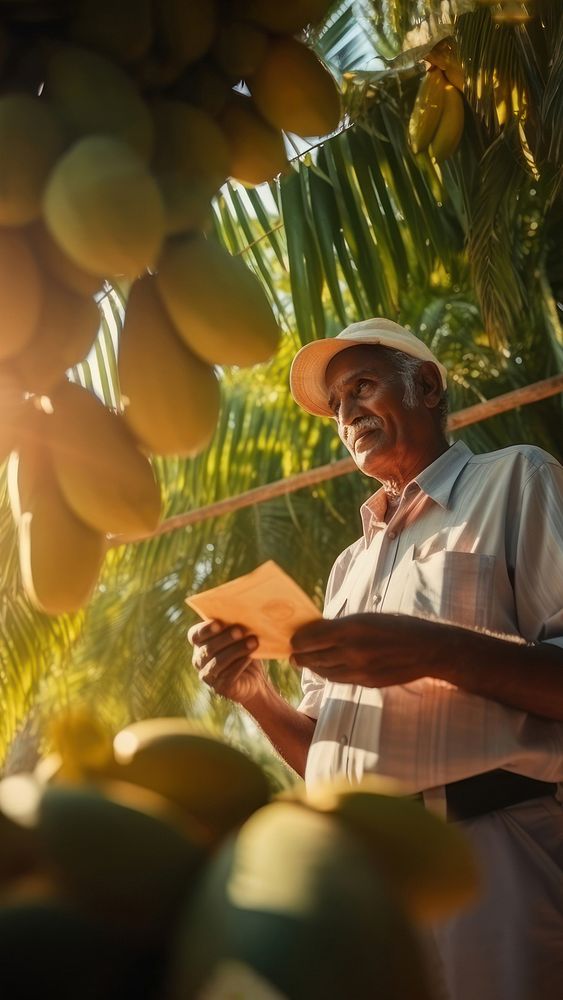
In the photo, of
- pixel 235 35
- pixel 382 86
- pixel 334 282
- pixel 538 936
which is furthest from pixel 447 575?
pixel 382 86

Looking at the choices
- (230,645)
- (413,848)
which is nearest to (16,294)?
(413,848)

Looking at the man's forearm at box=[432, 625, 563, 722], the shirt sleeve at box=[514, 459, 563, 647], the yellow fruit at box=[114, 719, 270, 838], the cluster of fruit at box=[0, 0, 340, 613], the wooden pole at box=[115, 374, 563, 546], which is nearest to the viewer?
the yellow fruit at box=[114, 719, 270, 838]

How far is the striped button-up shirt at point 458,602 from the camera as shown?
5.04ft

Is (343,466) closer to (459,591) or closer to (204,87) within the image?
(459,591)

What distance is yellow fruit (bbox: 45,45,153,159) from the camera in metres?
0.68

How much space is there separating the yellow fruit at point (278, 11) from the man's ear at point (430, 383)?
147 centimetres

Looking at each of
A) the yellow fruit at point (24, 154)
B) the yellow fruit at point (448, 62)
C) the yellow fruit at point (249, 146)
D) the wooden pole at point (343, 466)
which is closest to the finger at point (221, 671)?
the yellow fruit at point (249, 146)

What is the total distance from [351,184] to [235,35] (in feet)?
6.21

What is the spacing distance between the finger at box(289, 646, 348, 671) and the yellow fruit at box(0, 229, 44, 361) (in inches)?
35.2

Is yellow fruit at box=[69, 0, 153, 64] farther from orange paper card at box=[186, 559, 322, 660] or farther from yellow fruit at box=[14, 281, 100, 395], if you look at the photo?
orange paper card at box=[186, 559, 322, 660]

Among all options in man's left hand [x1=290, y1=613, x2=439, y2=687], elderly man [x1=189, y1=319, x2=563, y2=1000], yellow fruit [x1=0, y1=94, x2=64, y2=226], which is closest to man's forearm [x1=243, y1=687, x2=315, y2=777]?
elderly man [x1=189, y1=319, x2=563, y2=1000]

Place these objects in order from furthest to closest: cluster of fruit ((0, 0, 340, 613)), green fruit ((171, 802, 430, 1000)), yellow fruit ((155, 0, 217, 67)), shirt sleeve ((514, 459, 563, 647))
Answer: shirt sleeve ((514, 459, 563, 647)), yellow fruit ((155, 0, 217, 67)), cluster of fruit ((0, 0, 340, 613)), green fruit ((171, 802, 430, 1000))

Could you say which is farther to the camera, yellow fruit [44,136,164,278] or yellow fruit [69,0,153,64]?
yellow fruit [69,0,153,64]

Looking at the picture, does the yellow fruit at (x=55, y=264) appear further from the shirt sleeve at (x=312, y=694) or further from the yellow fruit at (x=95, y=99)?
the shirt sleeve at (x=312, y=694)
